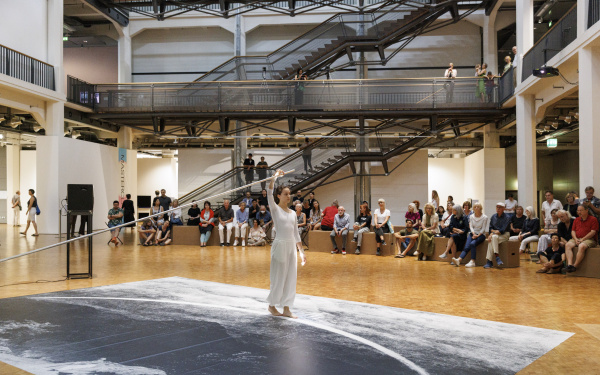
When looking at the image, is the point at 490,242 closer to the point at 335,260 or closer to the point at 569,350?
the point at 335,260

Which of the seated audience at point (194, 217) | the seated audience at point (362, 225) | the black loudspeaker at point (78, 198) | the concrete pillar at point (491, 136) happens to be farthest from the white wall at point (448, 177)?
the black loudspeaker at point (78, 198)

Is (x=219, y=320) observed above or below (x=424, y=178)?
below

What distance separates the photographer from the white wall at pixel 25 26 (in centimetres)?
1966

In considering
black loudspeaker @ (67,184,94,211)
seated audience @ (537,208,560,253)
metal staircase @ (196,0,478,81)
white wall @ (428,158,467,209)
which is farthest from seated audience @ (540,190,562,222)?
white wall @ (428,158,467,209)

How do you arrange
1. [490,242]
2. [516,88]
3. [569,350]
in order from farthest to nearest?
[516,88] < [490,242] < [569,350]

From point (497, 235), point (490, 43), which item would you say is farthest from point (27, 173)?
point (497, 235)

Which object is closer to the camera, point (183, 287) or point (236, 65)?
point (183, 287)

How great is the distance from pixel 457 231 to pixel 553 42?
18.5 feet

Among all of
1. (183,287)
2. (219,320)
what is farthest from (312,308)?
(183,287)

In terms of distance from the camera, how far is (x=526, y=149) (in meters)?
16.8

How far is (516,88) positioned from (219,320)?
1415 cm

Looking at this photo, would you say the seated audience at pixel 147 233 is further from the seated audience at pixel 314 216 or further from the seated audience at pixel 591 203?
the seated audience at pixel 591 203

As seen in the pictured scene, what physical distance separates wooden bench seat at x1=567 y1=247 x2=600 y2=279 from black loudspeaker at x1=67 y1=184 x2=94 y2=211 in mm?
9439

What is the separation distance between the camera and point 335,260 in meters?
13.4
